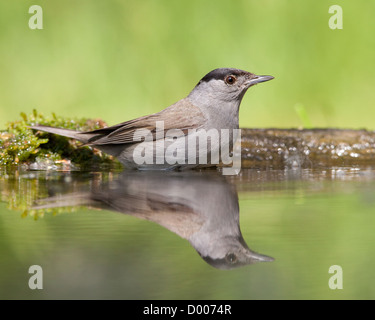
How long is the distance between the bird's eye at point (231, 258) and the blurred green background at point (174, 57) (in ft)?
20.3

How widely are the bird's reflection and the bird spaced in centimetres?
38

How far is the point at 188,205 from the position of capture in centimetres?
374

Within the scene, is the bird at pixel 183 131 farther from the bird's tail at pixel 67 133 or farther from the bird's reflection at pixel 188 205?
the bird's reflection at pixel 188 205

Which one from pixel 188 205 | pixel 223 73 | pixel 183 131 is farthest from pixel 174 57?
pixel 188 205

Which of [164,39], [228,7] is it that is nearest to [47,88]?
[164,39]

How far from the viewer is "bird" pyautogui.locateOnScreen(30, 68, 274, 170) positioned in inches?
230

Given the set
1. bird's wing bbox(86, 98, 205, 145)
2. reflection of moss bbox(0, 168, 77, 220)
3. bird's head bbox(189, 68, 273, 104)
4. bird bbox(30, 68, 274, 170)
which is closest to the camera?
reflection of moss bbox(0, 168, 77, 220)

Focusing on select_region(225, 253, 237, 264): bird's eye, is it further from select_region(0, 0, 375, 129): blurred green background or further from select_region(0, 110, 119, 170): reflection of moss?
select_region(0, 0, 375, 129): blurred green background

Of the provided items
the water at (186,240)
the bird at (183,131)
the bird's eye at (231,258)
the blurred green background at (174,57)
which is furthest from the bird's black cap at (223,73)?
the bird's eye at (231,258)

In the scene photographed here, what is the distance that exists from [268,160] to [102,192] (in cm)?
266

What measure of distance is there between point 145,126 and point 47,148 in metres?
1.09

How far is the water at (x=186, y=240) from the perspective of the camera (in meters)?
2.35

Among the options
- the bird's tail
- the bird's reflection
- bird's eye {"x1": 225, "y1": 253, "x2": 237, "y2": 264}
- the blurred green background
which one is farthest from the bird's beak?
bird's eye {"x1": 225, "y1": 253, "x2": 237, "y2": 264}

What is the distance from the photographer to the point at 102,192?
4.33m
